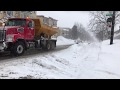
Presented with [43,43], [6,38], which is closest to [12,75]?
[6,38]

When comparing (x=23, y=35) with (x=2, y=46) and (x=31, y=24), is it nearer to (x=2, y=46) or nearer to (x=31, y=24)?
(x=31, y=24)

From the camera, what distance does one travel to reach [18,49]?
57.2 ft

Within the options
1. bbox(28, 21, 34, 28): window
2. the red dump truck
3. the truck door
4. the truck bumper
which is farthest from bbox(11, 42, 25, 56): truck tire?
bbox(28, 21, 34, 28): window

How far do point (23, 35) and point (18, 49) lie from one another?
1338 millimetres


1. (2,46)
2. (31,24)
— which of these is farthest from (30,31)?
(2,46)

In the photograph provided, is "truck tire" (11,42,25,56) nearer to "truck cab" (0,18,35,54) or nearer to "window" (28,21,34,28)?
"truck cab" (0,18,35,54)

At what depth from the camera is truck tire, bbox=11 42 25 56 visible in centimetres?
1714

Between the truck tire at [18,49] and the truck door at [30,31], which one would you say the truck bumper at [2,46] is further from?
the truck door at [30,31]
